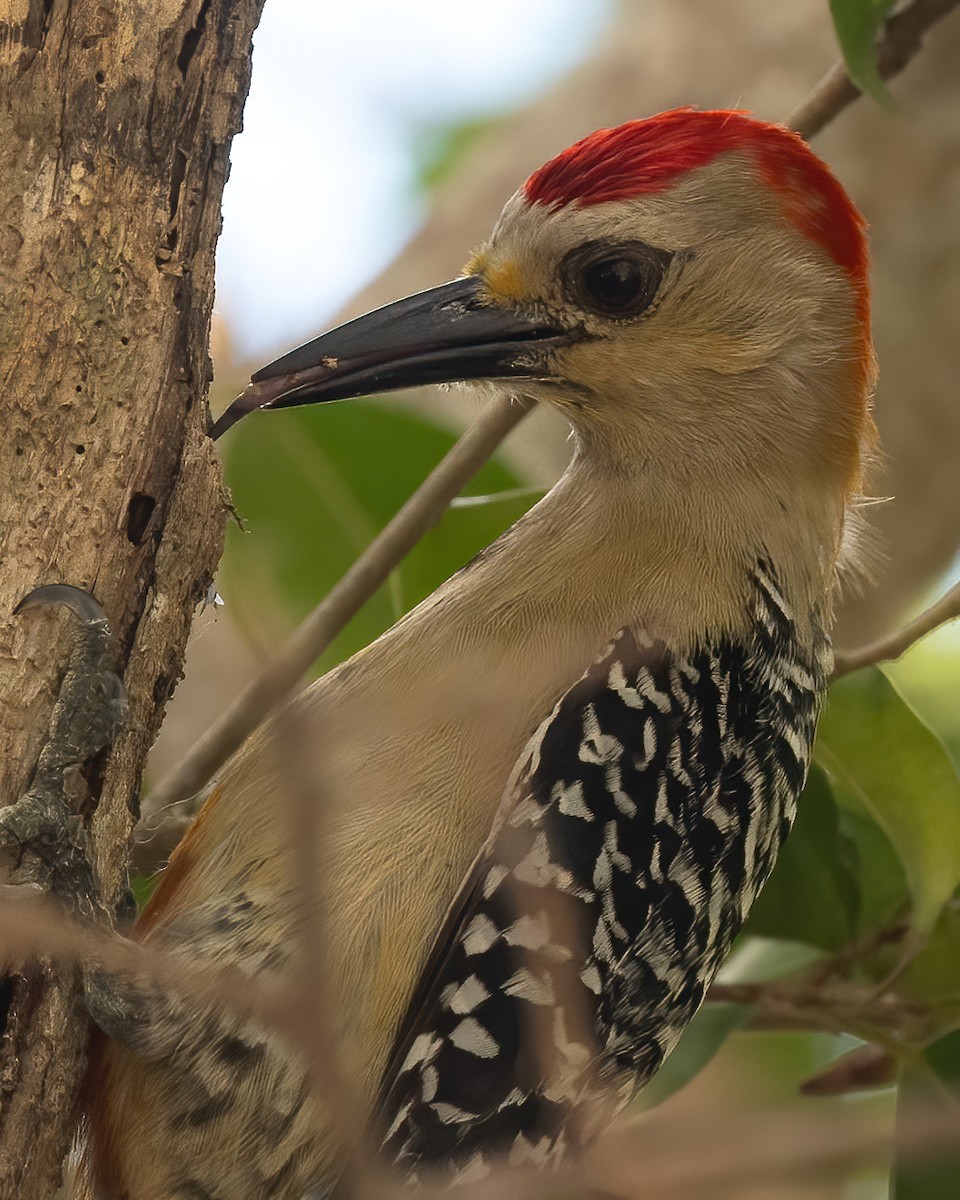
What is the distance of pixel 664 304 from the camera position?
2705mm

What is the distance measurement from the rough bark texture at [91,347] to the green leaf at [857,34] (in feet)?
3.94

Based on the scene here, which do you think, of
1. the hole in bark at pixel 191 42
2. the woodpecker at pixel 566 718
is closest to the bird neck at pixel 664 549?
the woodpecker at pixel 566 718

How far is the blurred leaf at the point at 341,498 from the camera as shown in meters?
2.86

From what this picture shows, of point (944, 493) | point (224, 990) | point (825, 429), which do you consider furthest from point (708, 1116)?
point (944, 493)

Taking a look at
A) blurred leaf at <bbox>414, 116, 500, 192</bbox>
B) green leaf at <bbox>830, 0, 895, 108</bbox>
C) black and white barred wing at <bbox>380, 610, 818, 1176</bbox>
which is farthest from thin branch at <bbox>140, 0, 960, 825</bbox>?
blurred leaf at <bbox>414, 116, 500, 192</bbox>

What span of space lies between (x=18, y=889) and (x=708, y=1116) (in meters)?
1.29

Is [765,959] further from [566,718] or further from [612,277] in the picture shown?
[612,277]

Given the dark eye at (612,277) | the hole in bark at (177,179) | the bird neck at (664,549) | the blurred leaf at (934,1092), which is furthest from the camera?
the dark eye at (612,277)

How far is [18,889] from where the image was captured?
192 cm

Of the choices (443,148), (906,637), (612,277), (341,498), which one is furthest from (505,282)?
(443,148)

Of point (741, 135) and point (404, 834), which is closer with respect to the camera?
point (404, 834)

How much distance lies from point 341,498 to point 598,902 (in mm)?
985

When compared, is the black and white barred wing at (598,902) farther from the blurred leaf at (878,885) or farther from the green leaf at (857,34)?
the green leaf at (857,34)

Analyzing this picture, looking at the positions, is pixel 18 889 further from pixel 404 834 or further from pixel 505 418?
pixel 505 418
